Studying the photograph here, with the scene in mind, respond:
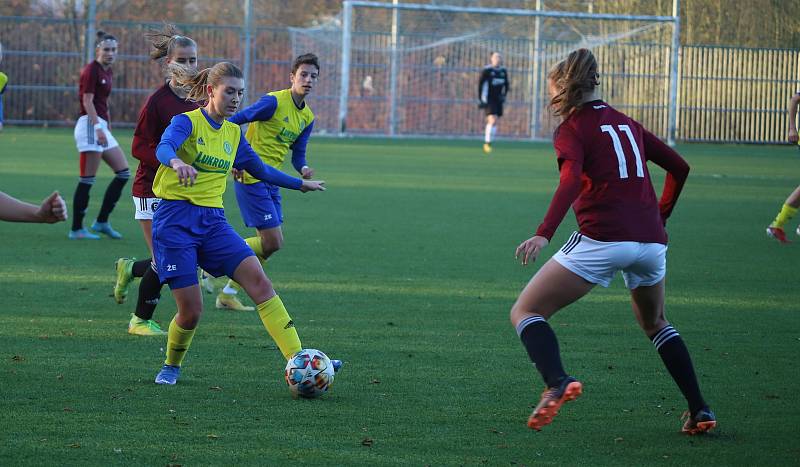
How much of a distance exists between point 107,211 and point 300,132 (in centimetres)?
377

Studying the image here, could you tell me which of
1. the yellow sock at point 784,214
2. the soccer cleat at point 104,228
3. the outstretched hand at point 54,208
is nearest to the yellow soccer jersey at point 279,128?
the soccer cleat at point 104,228

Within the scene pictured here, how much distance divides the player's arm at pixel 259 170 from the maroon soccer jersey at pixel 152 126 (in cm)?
104

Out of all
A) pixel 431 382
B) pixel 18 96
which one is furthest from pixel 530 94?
pixel 431 382

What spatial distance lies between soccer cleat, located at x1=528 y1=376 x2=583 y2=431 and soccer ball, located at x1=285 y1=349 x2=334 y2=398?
4.38ft

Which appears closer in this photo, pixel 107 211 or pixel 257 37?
pixel 107 211

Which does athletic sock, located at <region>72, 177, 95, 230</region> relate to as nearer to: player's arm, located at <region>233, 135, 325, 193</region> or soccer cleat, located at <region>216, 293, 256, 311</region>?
soccer cleat, located at <region>216, 293, 256, 311</region>

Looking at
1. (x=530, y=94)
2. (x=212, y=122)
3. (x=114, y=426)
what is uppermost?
(x=530, y=94)

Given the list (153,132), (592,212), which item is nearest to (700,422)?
(592,212)

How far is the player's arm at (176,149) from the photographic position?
5.05 meters

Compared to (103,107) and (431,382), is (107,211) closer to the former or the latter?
(103,107)

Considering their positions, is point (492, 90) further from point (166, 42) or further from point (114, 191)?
point (166, 42)

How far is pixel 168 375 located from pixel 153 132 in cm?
193

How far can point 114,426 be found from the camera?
4832mm

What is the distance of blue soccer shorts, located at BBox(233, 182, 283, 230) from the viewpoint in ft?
26.5
